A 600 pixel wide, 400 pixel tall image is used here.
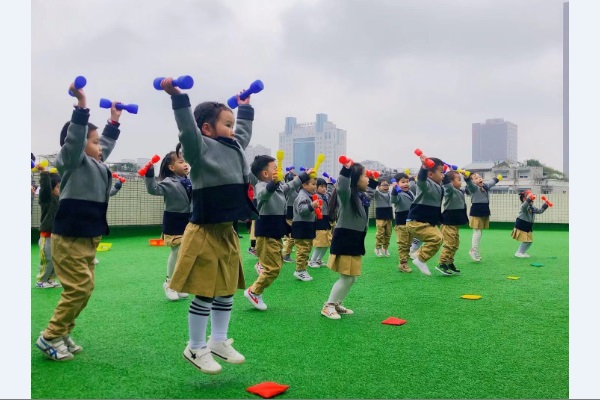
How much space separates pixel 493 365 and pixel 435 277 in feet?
12.8

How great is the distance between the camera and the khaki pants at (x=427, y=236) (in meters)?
6.94

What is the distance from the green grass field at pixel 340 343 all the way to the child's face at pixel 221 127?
1421mm

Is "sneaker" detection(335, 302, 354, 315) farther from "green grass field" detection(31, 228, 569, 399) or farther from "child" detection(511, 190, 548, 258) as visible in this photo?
"child" detection(511, 190, 548, 258)

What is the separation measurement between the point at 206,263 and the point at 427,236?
4.77 meters

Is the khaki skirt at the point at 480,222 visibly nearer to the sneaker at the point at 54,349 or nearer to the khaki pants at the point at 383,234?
the khaki pants at the point at 383,234

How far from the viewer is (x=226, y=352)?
2.88 m

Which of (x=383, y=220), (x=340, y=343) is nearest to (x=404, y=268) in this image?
(x=383, y=220)

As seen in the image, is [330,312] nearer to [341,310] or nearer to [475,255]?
[341,310]

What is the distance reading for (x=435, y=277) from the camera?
22.8 feet

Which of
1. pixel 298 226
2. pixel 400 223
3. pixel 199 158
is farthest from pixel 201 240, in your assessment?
pixel 400 223

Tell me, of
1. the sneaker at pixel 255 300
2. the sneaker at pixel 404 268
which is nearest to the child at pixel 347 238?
the sneaker at pixel 255 300

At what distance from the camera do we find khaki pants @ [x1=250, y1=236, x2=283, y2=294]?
4887 millimetres

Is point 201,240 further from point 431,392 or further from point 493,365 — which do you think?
point 493,365

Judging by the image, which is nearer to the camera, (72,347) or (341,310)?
(72,347)
